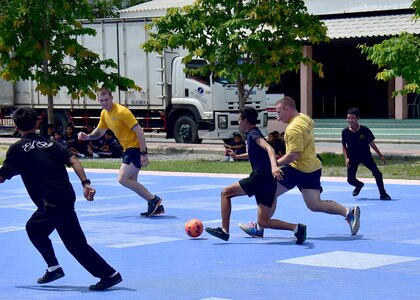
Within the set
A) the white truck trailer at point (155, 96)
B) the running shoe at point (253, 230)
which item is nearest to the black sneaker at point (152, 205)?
the running shoe at point (253, 230)

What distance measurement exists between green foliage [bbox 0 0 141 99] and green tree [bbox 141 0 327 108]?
3393 millimetres

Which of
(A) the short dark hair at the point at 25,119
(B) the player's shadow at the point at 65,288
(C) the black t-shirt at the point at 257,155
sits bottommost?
(B) the player's shadow at the point at 65,288

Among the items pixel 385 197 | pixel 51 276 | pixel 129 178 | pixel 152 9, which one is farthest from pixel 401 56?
pixel 152 9

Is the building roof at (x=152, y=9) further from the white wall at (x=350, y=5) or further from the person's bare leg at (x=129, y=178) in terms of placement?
the person's bare leg at (x=129, y=178)

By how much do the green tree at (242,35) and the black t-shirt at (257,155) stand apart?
50.5 ft

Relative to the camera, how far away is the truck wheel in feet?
115

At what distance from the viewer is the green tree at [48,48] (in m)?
31.0

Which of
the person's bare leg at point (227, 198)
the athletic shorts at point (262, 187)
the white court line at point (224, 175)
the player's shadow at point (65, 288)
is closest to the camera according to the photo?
the player's shadow at point (65, 288)

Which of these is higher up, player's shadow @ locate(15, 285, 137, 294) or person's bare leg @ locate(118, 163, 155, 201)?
person's bare leg @ locate(118, 163, 155, 201)

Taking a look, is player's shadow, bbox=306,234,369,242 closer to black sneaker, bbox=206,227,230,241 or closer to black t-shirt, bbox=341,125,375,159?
black sneaker, bbox=206,227,230,241

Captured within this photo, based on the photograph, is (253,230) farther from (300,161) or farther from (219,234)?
(300,161)

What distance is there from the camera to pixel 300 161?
13.1 meters

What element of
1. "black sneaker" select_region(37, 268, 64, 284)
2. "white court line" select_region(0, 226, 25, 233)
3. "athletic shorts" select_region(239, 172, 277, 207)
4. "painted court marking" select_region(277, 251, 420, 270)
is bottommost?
"white court line" select_region(0, 226, 25, 233)

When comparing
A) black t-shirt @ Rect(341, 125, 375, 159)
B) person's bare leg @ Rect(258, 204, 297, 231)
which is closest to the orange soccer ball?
person's bare leg @ Rect(258, 204, 297, 231)
